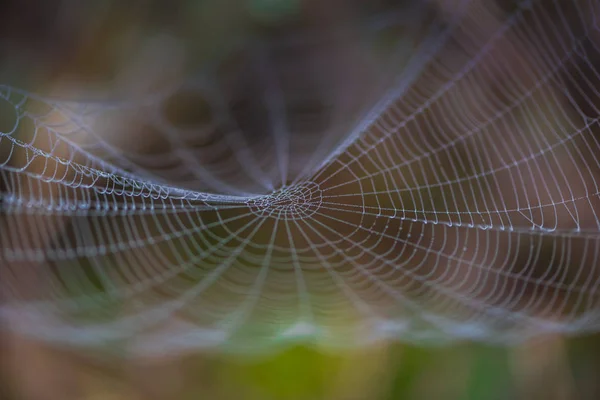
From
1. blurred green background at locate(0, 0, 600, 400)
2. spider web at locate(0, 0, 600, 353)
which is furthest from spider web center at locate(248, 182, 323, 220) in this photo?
blurred green background at locate(0, 0, 600, 400)

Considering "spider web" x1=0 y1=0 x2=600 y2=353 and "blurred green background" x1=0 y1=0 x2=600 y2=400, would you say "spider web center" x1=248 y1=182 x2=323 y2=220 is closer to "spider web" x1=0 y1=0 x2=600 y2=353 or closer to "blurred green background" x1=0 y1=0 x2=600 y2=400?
"spider web" x1=0 y1=0 x2=600 y2=353

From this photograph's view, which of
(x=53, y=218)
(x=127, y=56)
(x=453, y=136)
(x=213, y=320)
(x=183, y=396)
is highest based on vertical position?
(x=127, y=56)

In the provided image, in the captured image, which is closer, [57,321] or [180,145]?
[57,321]

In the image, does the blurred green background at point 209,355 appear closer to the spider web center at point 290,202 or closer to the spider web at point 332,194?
the spider web at point 332,194

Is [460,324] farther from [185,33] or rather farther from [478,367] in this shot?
[185,33]

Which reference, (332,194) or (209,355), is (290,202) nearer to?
(332,194)

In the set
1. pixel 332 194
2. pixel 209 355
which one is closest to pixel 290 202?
pixel 332 194

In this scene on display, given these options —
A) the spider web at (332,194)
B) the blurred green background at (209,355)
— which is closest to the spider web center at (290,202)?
the spider web at (332,194)

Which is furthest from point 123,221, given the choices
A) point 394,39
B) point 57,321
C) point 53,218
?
point 394,39

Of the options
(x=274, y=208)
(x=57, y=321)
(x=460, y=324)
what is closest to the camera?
(x=57, y=321)
